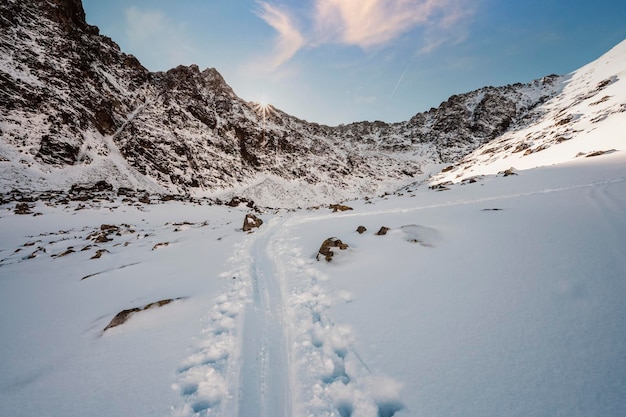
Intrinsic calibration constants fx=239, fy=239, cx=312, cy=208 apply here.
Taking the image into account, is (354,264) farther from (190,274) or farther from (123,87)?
(123,87)

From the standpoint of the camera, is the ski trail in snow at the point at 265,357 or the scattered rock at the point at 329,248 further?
the scattered rock at the point at 329,248

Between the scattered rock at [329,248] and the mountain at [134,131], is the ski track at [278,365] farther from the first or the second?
the mountain at [134,131]

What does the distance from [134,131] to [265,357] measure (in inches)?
2090

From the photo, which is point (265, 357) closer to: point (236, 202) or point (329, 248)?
point (329, 248)

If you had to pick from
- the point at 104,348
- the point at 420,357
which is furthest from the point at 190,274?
the point at 420,357

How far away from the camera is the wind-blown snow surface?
2861 mm

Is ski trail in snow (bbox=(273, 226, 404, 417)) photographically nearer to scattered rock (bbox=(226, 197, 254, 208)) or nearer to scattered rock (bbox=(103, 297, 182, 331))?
scattered rock (bbox=(103, 297, 182, 331))

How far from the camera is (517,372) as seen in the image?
2.78 metres

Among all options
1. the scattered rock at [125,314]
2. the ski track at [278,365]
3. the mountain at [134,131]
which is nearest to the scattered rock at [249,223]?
the ski track at [278,365]

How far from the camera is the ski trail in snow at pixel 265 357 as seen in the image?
3.34 metres

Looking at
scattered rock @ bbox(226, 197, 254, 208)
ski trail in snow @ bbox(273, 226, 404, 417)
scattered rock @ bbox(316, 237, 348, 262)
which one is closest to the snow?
ski trail in snow @ bbox(273, 226, 404, 417)

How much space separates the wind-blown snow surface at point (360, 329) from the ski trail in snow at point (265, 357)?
0.10ft

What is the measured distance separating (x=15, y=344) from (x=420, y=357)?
7.09 metres

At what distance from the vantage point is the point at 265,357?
424cm
